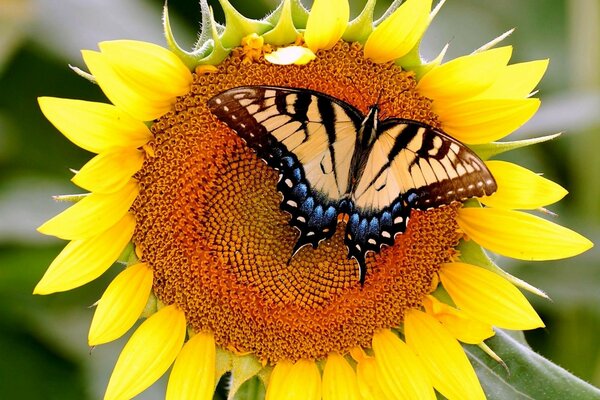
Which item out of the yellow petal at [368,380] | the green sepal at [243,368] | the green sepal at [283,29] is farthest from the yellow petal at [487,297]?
the green sepal at [283,29]

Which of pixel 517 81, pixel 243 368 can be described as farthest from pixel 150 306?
pixel 517 81

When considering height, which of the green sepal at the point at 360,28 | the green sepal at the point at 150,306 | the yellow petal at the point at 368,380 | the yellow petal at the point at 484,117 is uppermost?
the green sepal at the point at 360,28

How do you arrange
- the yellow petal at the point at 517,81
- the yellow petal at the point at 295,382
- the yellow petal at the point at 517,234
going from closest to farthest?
the yellow petal at the point at 517,81
the yellow petal at the point at 517,234
the yellow petal at the point at 295,382

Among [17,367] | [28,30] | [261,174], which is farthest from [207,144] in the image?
[17,367]

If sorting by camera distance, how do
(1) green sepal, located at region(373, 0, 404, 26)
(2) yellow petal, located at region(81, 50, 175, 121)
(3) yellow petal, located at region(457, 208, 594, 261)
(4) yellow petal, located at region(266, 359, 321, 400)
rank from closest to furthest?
(2) yellow petal, located at region(81, 50, 175, 121), (1) green sepal, located at region(373, 0, 404, 26), (3) yellow petal, located at region(457, 208, 594, 261), (4) yellow petal, located at region(266, 359, 321, 400)

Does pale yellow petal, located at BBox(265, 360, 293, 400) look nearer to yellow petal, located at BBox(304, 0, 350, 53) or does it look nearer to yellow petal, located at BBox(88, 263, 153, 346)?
yellow petal, located at BBox(88, 263, 153, 346)

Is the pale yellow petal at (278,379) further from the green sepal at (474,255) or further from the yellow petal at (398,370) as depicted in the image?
the green sepal at (474,255)

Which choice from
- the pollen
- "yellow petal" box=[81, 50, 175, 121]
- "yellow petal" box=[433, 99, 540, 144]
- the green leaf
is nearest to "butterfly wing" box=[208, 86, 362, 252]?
the pollen
